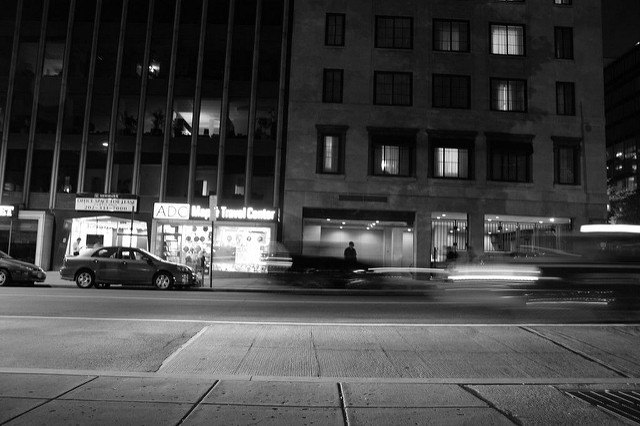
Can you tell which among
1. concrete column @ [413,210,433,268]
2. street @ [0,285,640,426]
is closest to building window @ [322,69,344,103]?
concrete column @ [413,210,433,268]

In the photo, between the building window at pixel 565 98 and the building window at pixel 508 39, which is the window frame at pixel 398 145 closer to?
the building window at pixel 508 39

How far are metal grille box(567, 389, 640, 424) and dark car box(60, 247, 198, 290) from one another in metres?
15.0

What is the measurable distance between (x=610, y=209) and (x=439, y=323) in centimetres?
5308

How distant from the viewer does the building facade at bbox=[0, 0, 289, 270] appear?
25375mm

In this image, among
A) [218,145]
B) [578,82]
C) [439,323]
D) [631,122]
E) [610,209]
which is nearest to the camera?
[439,323]

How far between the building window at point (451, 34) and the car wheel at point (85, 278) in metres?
21.1

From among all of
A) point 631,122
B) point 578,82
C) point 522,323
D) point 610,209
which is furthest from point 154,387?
point 631,122

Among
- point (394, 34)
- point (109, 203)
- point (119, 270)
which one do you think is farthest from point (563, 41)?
point (109, 203)

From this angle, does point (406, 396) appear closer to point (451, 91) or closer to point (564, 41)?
point (451, 91)

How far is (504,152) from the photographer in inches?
1054

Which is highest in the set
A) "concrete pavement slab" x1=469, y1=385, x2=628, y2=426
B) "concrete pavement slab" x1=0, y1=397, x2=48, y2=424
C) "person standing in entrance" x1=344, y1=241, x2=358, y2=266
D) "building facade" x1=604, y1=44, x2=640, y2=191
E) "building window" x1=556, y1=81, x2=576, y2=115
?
"building facade" x1=604, y1=44, x2=640, y2=191

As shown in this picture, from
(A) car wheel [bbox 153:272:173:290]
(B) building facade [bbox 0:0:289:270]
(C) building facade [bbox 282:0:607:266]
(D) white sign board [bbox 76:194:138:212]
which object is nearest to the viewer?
(A) car wheel [bbox 153:272:173:290]

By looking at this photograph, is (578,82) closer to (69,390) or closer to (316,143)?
(316,143)

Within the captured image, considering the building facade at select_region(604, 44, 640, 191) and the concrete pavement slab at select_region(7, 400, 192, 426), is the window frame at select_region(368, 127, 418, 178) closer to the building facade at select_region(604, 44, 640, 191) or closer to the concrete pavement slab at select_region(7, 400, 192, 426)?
the concrete pavement slab at select_region(7, 400, 192, 426)
